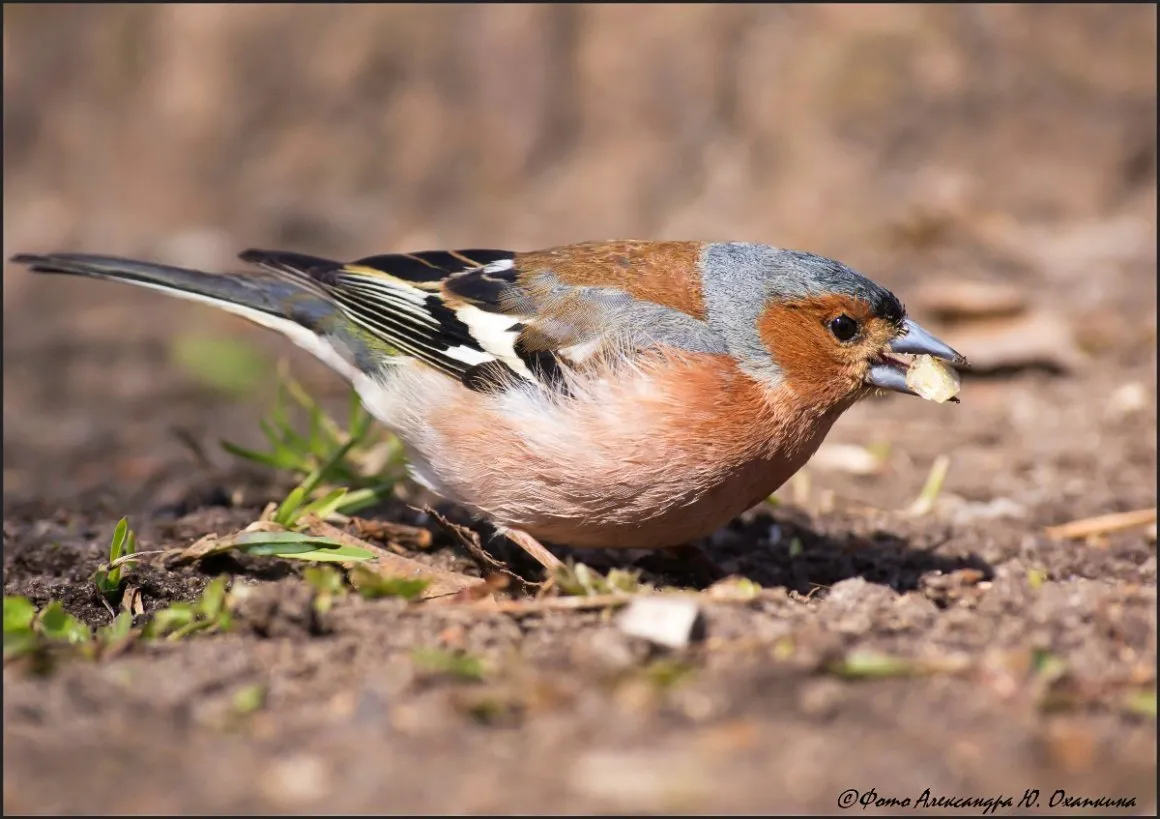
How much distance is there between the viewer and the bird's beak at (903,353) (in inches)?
164

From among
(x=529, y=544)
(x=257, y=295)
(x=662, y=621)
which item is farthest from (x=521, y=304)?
(x=662, y=621)

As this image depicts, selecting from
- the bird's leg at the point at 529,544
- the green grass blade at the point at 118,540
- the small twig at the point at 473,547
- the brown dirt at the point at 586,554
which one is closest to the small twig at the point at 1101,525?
the brown dirt at the point at 586,554

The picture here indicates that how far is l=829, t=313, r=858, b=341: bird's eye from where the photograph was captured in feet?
13.6

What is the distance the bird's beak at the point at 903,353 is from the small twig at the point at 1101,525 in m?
1.08

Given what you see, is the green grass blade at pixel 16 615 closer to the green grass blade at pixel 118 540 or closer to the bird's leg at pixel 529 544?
the green grass blade at pixel 118 540

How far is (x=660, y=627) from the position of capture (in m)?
3.01

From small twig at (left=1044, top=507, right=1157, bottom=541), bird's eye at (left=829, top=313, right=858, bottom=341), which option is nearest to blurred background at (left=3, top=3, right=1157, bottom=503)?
small twig at (left=1044, top=507, right=1157, bottom=541)

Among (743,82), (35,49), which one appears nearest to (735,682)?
(743,82)

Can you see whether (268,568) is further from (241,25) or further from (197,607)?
(241,25)

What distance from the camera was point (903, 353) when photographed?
13.8ft

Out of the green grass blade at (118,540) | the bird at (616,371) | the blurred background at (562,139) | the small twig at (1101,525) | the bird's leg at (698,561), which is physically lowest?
the bird's leg at (698,561)

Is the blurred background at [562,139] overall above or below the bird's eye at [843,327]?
above

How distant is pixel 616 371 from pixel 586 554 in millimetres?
1054

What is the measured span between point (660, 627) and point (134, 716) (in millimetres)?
1236
